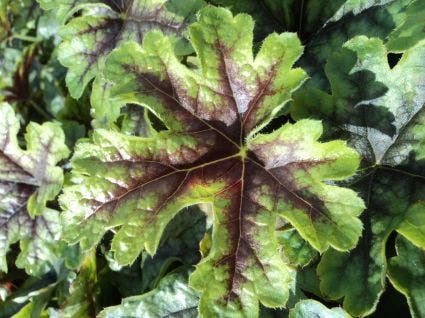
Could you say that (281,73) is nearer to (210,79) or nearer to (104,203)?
(210,79)

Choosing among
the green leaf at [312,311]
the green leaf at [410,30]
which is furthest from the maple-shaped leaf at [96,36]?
the green leaf at [312,311]

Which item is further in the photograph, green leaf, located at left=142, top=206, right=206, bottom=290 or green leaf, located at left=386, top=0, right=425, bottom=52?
green leaf, located at left=142, top=206, right=206, bottom=290

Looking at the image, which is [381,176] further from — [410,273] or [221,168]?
[221,168]

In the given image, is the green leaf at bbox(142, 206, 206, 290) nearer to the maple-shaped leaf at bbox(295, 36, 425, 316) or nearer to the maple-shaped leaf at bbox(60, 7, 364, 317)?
the maple-shaped leaf at bbox(60, 7, 364, 317)

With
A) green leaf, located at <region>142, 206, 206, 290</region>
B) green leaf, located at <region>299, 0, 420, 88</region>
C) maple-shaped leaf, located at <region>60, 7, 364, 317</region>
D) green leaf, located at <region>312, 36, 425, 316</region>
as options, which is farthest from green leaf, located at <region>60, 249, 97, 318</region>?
green leaf, located at <region>299, 0, 420, 88</region>

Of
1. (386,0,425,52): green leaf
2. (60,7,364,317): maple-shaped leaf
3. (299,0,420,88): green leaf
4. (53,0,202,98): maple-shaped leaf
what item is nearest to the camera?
(60,7,364,317): maple-shaped leaf

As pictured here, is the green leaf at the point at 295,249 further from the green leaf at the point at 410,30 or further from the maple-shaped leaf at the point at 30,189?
the maple-shaped leaf at the point at 30,189

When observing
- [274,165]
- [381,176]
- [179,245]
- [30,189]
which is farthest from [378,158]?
[30,189]
